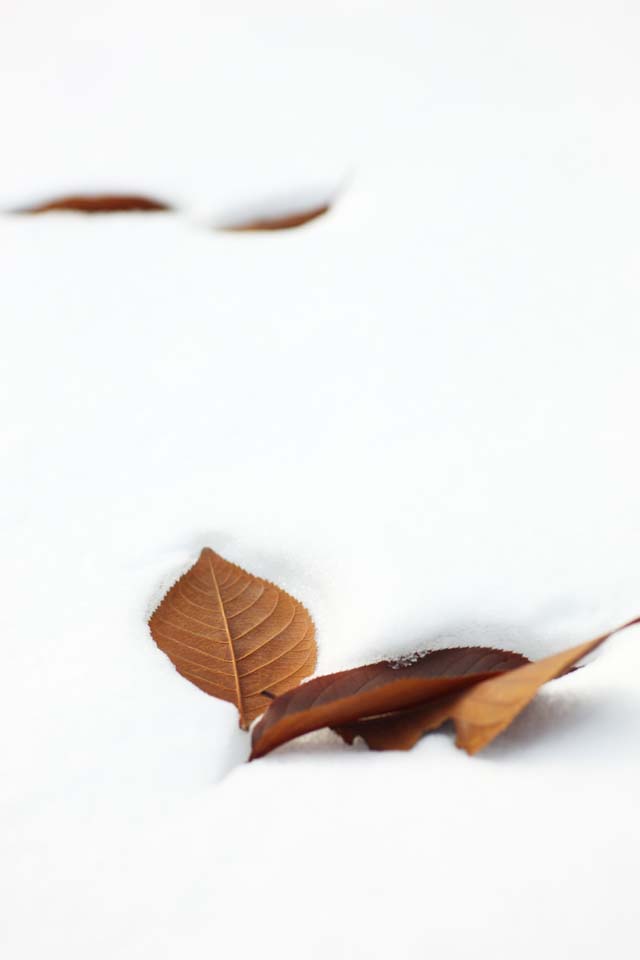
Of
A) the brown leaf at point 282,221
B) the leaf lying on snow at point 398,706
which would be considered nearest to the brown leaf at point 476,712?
the leaf lying on snow at point 398,706

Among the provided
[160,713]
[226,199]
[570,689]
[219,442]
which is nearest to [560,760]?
[570,689]

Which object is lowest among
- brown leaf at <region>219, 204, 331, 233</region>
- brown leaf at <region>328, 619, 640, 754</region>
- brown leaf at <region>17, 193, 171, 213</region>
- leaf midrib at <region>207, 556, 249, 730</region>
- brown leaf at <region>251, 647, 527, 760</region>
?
brown leaf at <region>328, 619, 640, 754</region>

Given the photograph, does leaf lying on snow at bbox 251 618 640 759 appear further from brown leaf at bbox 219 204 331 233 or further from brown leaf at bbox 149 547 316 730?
brown leaf at bbox 219 204 331 233

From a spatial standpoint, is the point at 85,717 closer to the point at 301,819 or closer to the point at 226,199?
A: the point at 301,819

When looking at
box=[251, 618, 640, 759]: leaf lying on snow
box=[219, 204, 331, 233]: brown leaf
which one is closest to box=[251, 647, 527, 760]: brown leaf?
box=[251, 618, 640, 759]: leaf lying on snow

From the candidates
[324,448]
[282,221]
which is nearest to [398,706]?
[324,448]

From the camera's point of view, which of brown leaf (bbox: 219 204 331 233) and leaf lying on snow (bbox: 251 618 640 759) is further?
brown leaf (bbox: 219 204 331 233)
